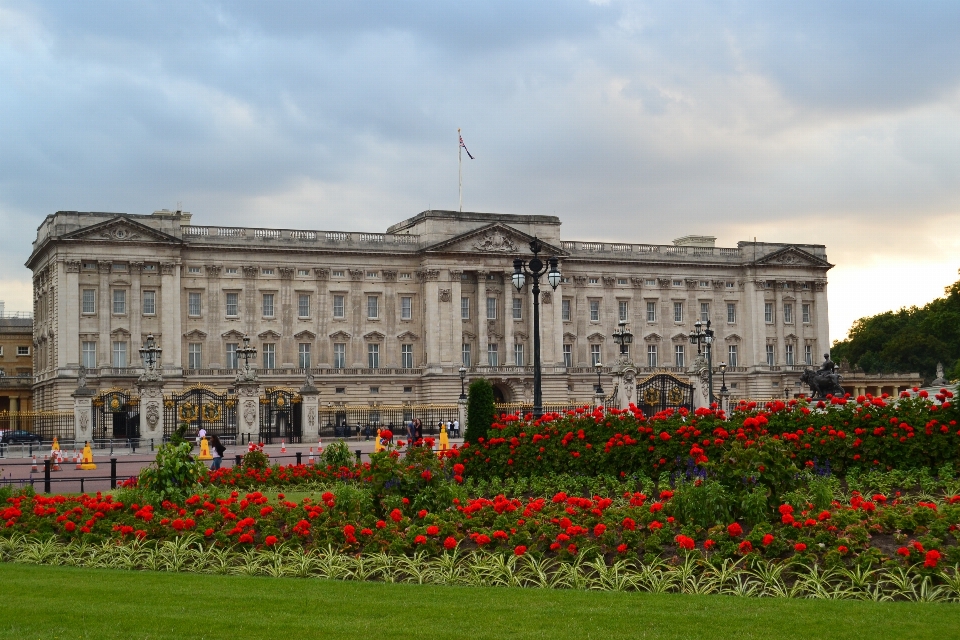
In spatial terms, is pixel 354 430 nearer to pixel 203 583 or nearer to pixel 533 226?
pixel 533 226

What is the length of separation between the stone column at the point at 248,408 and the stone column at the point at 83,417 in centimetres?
692

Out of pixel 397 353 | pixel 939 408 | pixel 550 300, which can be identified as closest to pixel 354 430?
pixel 397 353

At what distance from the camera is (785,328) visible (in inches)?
3676

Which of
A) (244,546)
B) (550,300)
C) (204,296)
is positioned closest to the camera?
(244,546)

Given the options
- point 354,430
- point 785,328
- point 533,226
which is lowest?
point 354,430

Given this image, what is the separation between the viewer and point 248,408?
58594 millimetres

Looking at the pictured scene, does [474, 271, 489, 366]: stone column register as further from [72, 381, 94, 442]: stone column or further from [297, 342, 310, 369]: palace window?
[72, 381, 94, 442]: stone column

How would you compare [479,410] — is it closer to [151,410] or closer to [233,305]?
[151,410]

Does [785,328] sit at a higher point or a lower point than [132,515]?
higher

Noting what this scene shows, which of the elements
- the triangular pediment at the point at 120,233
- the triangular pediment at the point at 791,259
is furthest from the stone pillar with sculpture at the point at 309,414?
the triangular pediment at the point at 791,259

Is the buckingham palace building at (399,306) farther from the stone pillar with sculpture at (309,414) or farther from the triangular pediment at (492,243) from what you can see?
the stone pillar with sculpture at (309,414)

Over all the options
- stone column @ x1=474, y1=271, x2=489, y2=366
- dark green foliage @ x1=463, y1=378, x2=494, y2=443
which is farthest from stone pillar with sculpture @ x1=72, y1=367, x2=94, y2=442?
stone column @ x1=474, y1=271, x2=489, y2=366

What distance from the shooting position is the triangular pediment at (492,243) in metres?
82.9

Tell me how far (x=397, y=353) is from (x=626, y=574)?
6981 cm
